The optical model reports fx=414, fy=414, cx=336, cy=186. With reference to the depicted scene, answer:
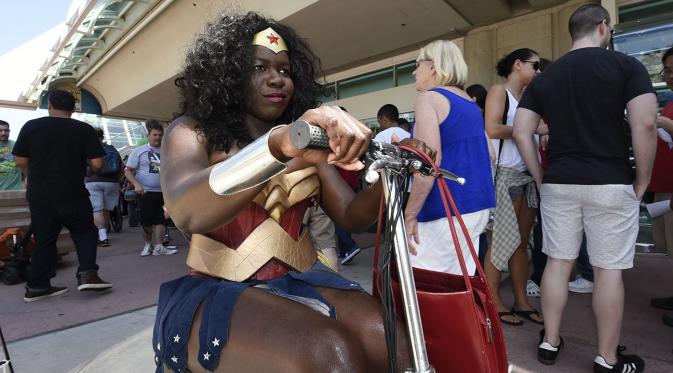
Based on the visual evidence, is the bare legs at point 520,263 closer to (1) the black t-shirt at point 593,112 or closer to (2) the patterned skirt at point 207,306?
(1) the black t-shirt at point 593,112

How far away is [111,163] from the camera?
247 inches

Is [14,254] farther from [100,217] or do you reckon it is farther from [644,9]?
[644,9]

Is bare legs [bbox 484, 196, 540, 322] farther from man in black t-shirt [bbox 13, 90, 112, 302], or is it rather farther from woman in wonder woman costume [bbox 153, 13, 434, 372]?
man in black t-shirt [bbox 13, 90, 112, 302]

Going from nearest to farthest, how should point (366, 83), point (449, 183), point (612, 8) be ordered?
point (449, 183), point (612, 8), point (366, 83)

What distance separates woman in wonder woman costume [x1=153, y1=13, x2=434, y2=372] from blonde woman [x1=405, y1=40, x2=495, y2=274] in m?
0.73

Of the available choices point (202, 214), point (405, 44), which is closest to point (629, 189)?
point (202, 214)

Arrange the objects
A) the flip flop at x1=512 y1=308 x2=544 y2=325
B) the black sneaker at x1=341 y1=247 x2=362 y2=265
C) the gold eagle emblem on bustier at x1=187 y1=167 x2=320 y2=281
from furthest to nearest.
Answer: the black sneaker at x1=341 y1=247 x2=362 y2=265
the flip flop at x1=512 y1=308 x2=544 y2=325
the gold eagle emblem on bustier at x1=187 y1=167 x2=320 y2=281

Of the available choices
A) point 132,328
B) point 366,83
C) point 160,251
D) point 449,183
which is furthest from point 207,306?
point 366,83

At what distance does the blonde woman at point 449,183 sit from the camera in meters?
2.20

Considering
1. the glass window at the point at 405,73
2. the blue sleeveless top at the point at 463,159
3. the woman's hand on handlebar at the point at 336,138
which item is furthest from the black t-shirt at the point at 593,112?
the glass window at the point at 405,73

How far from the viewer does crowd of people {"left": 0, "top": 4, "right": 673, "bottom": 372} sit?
983 millimetres

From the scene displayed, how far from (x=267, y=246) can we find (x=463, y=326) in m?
0.60

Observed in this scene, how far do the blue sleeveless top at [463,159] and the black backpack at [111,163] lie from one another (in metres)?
5.51

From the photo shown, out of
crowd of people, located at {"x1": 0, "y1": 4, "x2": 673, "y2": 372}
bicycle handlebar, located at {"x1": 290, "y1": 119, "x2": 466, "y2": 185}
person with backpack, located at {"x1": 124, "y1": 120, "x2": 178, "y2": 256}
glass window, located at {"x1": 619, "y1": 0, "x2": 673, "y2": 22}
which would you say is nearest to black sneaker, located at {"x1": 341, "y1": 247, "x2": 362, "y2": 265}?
crowd of people, located at {"x1": 0, "y1": 4, "x2": 673, "y2": 372}
